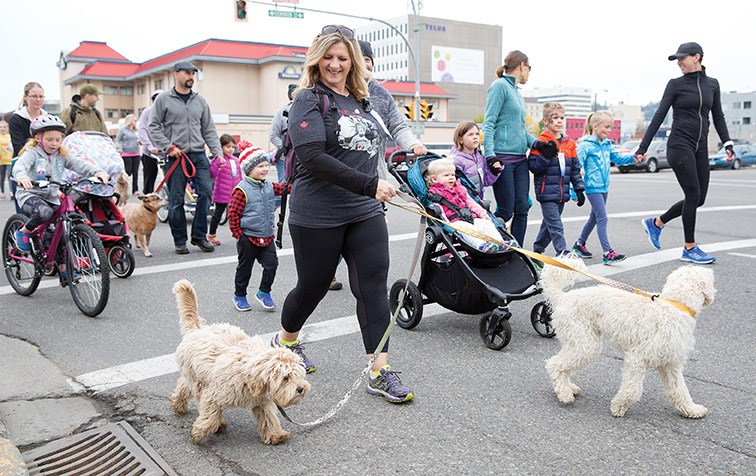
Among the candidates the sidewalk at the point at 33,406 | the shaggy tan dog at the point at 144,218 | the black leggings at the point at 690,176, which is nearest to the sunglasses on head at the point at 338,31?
the sidewalk at the point at 33,406

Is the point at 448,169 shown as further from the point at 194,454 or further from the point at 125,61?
the point at 125,61

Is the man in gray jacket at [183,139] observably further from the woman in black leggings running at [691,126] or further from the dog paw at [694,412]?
the dog paw at [694,412]

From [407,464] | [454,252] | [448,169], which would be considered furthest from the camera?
[448,169]

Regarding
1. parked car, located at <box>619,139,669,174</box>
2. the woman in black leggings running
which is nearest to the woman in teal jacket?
the woman in black leggings running

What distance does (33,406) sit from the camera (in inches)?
156

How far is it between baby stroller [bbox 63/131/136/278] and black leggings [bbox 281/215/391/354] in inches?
140

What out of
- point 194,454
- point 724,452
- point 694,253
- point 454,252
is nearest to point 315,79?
point 454,252

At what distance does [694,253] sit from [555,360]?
4960 mm

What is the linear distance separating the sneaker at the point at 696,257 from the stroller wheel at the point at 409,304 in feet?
14.1

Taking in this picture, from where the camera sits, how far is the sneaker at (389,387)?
13.0ft

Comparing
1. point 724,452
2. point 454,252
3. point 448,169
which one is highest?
point 448,169

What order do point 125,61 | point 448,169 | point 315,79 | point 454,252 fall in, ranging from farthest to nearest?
1. point 125,61
2. point 448,169
3. point 454,252
4. point 315,79

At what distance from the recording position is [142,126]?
9367 millimetres

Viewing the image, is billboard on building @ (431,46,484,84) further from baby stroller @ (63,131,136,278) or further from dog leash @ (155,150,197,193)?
baby stroller @ (63,131,136,278)
